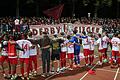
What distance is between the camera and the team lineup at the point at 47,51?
14.5m

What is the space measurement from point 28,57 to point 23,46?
20.1 inches

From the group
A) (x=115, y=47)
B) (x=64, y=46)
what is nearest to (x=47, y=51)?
(x=64, y=46)

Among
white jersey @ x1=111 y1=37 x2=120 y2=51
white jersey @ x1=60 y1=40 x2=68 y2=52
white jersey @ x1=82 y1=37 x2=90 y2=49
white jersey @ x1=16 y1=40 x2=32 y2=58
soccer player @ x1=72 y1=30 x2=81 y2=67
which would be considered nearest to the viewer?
white jersey @ x1=16 y1=40 x2=32 y2=58

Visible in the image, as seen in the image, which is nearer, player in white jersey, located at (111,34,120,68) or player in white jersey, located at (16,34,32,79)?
player in white jersey, located at (16,34,32,79)

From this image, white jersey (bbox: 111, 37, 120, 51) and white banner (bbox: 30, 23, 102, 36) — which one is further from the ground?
white banner (bbox: 30, 23, 102, 36)

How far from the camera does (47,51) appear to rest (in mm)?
15312

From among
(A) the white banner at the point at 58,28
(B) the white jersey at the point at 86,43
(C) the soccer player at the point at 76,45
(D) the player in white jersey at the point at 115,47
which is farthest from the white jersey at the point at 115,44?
(A) the white banner at the point at 58,28

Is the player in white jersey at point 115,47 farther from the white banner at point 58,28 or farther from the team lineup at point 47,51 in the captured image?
the white banner at point 58,28

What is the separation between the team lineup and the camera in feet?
47.4

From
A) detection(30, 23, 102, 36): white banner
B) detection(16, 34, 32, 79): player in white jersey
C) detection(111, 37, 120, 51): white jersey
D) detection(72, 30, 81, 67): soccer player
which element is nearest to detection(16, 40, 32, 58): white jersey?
detection(16, 34, 32, 79): player in white jersey

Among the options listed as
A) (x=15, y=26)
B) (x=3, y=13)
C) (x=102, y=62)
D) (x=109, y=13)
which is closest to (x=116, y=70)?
(x=102, y=62)

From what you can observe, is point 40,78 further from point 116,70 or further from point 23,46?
point 116,70

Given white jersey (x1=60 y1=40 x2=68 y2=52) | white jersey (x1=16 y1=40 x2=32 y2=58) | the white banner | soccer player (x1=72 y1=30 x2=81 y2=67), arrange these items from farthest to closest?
the white banner
soccer player (x1=72 y1=30 x2=81 y2=67)
white jersey (x1=60 y1=40 x2=68 y2=52)
white jersey (x1=16 y1=40 x2=32 y2=58)

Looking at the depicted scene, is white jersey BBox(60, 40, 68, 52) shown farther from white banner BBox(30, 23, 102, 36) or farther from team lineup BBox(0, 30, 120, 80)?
white banner BBox(30, 23, 102, 36)
